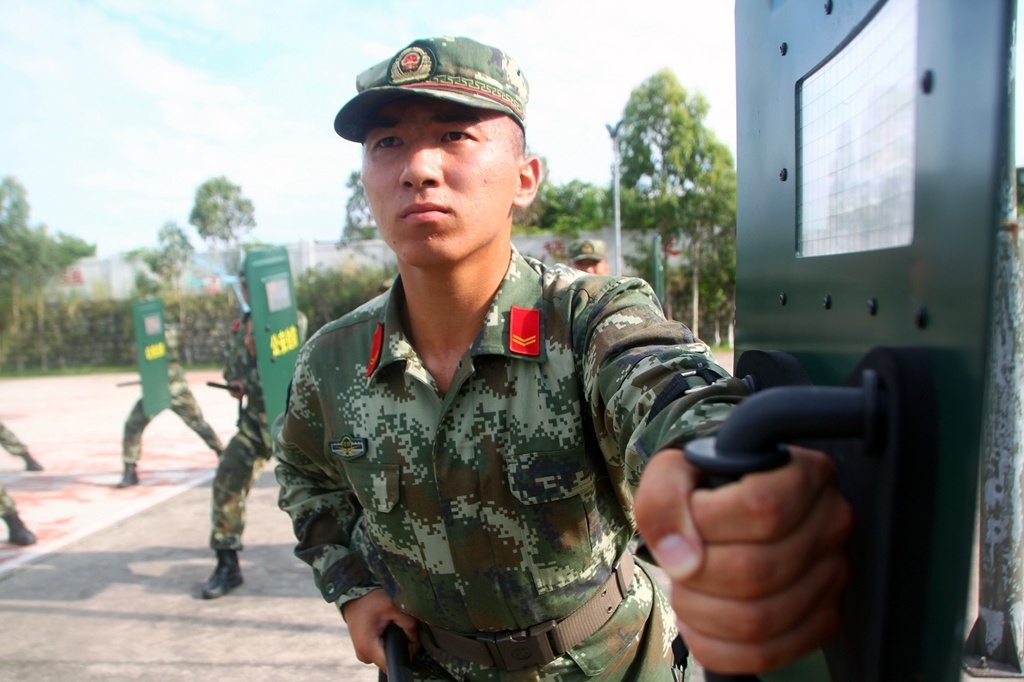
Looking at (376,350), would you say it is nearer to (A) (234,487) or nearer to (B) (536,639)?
(B) (536,639)

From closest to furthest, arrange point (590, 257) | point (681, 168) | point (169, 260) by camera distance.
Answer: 1. point (590, 257)
2. point (681, 168)
3. point (169, 260)

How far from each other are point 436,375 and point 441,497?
0.86 feet

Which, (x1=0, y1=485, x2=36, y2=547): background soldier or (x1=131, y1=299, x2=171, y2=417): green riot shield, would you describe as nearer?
(x1=0, y1=485, x2=36, y2=547): background soldier

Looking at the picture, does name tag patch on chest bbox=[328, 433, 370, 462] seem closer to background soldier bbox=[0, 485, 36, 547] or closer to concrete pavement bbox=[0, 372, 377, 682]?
concrete pavement bbox=[0, 372, 377, 682]

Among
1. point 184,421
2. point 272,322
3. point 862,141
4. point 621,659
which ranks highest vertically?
point 862,141

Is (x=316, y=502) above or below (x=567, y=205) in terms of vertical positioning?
below

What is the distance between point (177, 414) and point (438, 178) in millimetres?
6483

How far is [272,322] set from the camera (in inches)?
177

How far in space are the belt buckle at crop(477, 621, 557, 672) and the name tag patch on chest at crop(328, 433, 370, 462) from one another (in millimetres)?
449

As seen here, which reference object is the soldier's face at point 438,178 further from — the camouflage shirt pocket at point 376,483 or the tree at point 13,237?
the tree at point 13,237

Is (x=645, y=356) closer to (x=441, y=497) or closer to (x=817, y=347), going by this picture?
(x=817, y=347)

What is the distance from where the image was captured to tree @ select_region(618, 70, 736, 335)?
1927cm

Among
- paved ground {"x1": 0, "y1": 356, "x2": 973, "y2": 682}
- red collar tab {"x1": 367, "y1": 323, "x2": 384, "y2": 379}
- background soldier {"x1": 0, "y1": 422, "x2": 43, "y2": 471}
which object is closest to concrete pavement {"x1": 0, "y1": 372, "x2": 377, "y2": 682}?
paved ground {"x1": 0, "y1": 356, "x2": 973, "y2": 682}

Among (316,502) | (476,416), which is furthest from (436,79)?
(316,502)
